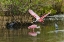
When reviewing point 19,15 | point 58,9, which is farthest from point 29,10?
point 58,9

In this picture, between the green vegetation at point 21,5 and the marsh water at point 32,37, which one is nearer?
the marsh water at point 32,37

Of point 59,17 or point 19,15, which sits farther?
point 59,17

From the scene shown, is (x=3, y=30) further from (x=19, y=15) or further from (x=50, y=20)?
(x=50, y=20)

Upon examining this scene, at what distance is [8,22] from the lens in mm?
21516

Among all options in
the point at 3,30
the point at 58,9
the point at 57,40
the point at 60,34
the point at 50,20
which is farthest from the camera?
the point at 58,9

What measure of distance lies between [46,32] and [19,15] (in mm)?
3326

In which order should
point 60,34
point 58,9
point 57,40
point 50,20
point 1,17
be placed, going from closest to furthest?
point 57,40
point 60,34
point 1,17
point 50,20
point 58,9

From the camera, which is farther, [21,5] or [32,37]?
[21,5]

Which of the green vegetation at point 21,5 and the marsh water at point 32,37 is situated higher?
the green vegetation at point 21,5

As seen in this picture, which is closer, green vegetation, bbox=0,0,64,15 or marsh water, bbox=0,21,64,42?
marsh water, bbox=0,21,64,42

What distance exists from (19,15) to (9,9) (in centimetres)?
80

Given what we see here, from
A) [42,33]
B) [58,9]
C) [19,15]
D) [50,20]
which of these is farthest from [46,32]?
[58,9]

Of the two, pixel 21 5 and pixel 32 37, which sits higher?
pixel 21 5

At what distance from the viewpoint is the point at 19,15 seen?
22.0 metres
